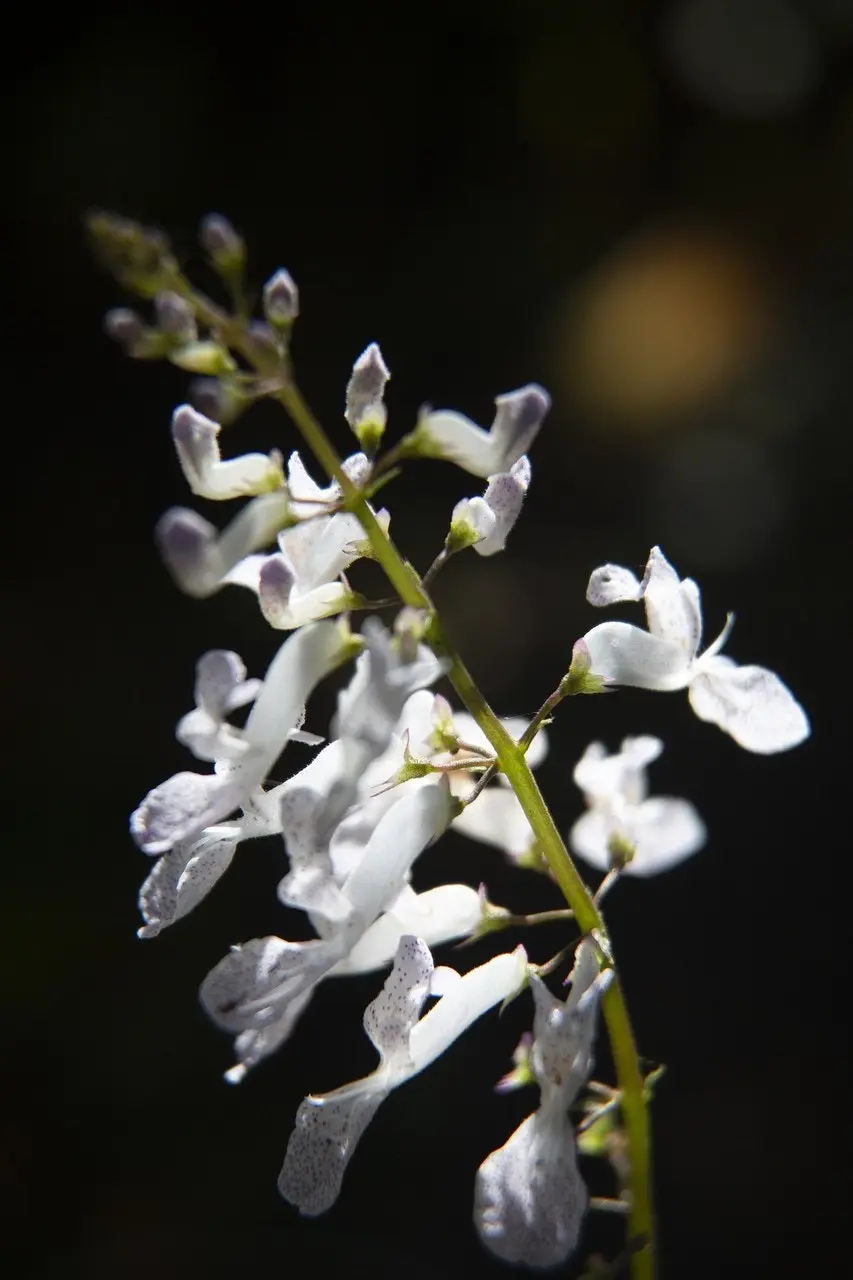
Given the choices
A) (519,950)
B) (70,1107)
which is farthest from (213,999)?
(70,1107)

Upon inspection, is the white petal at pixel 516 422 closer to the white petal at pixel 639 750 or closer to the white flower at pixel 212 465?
the white flower at pixel 212 465

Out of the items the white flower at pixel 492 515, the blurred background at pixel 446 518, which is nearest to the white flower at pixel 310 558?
the white flower at pixel 492 515

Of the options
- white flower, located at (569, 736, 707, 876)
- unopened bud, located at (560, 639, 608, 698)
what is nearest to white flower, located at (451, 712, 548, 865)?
white flower, located at (569, 736, 707, 876)

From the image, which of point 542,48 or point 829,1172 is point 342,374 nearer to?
point 542,48

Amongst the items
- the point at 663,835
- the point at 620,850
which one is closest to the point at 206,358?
Result: the point at 620,850

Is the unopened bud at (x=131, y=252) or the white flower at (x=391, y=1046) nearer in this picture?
the unopened bud at (x=131, y=252)

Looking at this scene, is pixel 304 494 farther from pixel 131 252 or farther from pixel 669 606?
pixel 669 606
